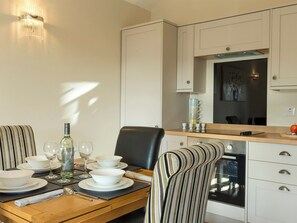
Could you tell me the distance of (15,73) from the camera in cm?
271

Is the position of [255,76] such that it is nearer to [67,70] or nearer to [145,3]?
[145,3]

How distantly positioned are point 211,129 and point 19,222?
9.09 feet

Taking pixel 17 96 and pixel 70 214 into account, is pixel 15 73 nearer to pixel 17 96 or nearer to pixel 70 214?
pixel 17 96

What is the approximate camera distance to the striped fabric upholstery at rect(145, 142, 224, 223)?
1086 mm

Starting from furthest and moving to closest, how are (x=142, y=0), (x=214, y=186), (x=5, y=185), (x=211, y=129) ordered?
1. (x=142, y=0)
2. (x=211, y=129)
3. (x=214, y=186)
4. (x=5, y=185)

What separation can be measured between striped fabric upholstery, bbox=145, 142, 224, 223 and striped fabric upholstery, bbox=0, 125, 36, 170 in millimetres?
1363

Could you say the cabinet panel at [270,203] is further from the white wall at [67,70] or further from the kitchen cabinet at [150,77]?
the white wall at [67,70]

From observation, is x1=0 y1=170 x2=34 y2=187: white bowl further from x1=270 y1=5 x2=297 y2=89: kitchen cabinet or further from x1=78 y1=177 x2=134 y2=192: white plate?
x1=270 y1=5 x2=297 y2=89: kitchen cabinet

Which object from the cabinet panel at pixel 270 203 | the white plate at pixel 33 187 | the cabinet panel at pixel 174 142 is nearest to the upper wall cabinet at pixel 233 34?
the cabinet panel at pixel 174 142

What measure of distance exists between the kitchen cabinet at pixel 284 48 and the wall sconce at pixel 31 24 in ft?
7.55

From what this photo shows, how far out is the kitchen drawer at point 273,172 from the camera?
8.39ft

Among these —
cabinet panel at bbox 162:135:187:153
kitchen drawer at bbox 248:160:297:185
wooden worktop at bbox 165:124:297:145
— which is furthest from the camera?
cabinet panel at bbox 162:135:187:153

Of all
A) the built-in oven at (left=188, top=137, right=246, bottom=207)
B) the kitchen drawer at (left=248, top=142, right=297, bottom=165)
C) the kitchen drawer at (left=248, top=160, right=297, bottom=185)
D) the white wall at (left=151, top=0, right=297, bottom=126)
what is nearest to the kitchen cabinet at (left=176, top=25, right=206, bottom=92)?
the white wall at (left=151, top=0, right=297, bottom=126)

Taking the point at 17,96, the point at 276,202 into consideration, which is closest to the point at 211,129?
the point at 276,202
